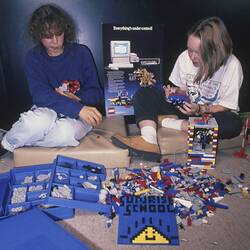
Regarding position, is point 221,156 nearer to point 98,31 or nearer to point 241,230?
point 241,230

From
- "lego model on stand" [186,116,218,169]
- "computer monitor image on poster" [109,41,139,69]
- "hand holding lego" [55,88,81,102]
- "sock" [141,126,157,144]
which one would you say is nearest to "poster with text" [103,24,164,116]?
"computer monitor image on poster" [109,41,139,69]

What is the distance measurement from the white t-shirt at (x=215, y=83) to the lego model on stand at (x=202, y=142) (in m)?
0.17

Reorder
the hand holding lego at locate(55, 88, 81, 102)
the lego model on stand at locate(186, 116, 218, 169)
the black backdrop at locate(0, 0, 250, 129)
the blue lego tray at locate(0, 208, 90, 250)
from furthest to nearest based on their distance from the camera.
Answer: the black backdrop at locate(0, 0, 250, 129) → the hand holding lego at locate(55, 88, 81, 102) → the lego model on stand at locate(186, 116, 218, 169) → the blue lego tray at locate(0, 208, 90, 250)

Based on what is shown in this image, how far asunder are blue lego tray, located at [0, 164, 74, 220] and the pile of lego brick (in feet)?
0.76

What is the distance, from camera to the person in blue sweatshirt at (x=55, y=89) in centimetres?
135

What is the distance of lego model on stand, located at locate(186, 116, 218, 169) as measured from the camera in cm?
132

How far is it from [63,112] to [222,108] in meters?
0.76

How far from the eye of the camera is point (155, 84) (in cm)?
185

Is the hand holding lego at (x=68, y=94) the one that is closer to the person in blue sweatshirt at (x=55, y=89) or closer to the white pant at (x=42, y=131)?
the person in blue sweatshirt at (x=55, y=89)

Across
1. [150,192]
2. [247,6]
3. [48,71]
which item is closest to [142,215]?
[150,192]

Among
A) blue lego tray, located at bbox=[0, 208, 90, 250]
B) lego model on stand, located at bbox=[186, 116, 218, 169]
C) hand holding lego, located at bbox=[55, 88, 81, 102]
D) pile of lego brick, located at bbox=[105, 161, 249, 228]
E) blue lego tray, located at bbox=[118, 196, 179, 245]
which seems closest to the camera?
blue lego tray, located at bbox=[0, 208, 90, 250]

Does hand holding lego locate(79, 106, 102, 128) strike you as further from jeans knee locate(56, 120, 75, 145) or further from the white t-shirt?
the white t-shirt

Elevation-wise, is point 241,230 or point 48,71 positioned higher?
point 48,71

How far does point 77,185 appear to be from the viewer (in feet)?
3.84
